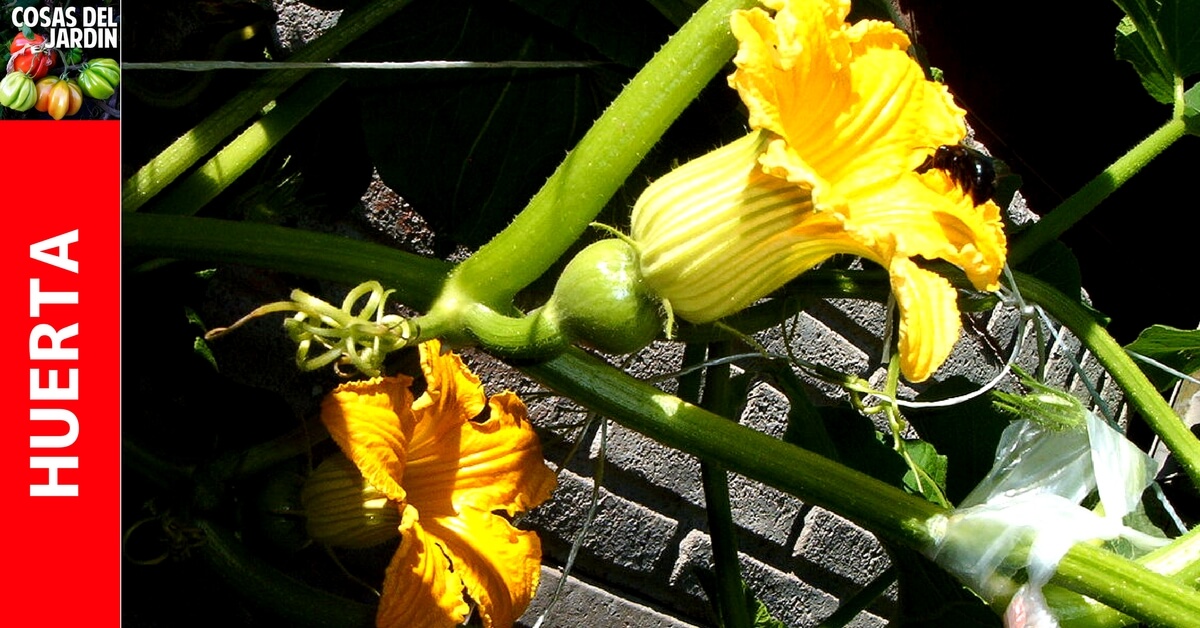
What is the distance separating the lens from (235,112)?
100 cm

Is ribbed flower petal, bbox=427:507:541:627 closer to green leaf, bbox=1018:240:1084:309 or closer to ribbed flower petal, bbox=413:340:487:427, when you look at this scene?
ribbed flower petal, bbox=413:340:487:427

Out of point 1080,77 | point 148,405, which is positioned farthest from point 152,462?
point 1080,77

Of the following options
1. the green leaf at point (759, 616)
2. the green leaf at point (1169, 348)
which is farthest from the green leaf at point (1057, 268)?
the green leaf at point (759, 616)

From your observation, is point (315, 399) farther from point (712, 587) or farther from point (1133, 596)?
point (1133, 596)

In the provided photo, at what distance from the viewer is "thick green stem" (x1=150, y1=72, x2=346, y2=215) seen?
0.98 metres

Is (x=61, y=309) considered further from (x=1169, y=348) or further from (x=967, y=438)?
(x=1169, y=348)

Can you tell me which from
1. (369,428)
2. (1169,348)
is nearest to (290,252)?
(369,428)

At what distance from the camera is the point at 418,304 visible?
2.60 feet

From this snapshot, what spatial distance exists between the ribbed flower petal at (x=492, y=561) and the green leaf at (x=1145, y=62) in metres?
0.83

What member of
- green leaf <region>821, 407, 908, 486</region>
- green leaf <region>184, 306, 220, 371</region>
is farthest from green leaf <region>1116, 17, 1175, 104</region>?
green leaf <region>184, 306, 220, 371</region>

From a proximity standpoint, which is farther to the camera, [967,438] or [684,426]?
[967,438]

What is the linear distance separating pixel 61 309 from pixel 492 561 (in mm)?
352

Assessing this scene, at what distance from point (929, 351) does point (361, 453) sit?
15.5 inches

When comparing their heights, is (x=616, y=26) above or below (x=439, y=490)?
above
